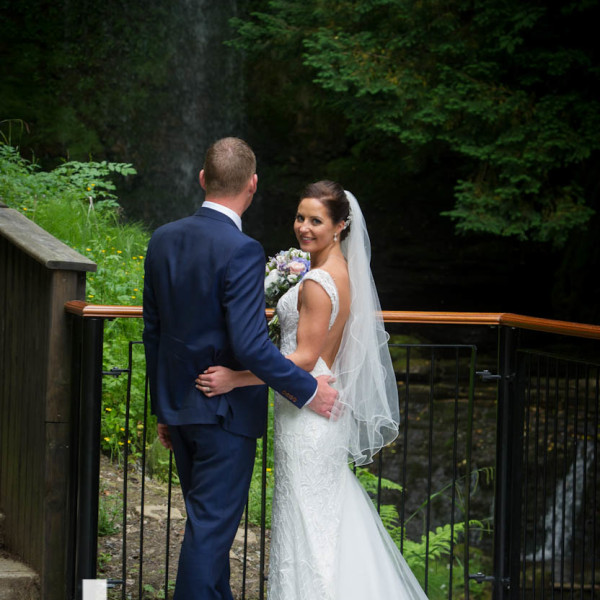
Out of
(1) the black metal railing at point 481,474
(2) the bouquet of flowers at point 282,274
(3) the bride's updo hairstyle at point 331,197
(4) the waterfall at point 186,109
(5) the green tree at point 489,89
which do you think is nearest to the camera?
(3) the bride's updo hairstyle at point 331,197

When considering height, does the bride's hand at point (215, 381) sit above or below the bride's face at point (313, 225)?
below

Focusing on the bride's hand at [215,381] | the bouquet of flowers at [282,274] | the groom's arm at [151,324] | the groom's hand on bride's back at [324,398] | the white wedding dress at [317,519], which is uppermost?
the bouquet of flowers at [282,274]

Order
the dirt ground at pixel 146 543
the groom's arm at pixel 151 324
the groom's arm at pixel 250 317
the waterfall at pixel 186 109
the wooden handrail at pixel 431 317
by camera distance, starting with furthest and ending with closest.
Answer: the waterfall at pixel 186 109, the dirt ground at pixel 146 543, the wooden handrail at pixel 431 317, the groom's arm at pixel 151 324, the groom's arm at pixel 250 317

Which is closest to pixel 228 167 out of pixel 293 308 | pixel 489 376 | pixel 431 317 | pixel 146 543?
pixel 293 308

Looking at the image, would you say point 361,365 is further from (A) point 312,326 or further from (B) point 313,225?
(B) point 313,225

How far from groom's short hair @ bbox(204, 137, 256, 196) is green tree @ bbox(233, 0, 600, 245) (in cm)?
912

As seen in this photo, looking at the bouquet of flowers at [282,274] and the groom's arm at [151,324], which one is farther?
the bouquet of flowers at [282,274]

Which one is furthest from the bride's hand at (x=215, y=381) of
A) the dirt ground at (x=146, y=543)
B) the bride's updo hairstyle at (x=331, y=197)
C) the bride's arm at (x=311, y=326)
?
the dirt ground at (x=146, y=543)

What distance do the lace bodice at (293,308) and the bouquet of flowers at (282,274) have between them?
9cm

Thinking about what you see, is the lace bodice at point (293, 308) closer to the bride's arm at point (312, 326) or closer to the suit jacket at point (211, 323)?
the bride's arm at point (312, 326)

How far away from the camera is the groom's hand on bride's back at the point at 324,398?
3.13m

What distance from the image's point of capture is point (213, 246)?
2875mm

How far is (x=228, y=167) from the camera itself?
2.89 meters

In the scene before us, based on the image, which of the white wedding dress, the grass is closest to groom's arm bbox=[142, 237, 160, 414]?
the white wedding dress
